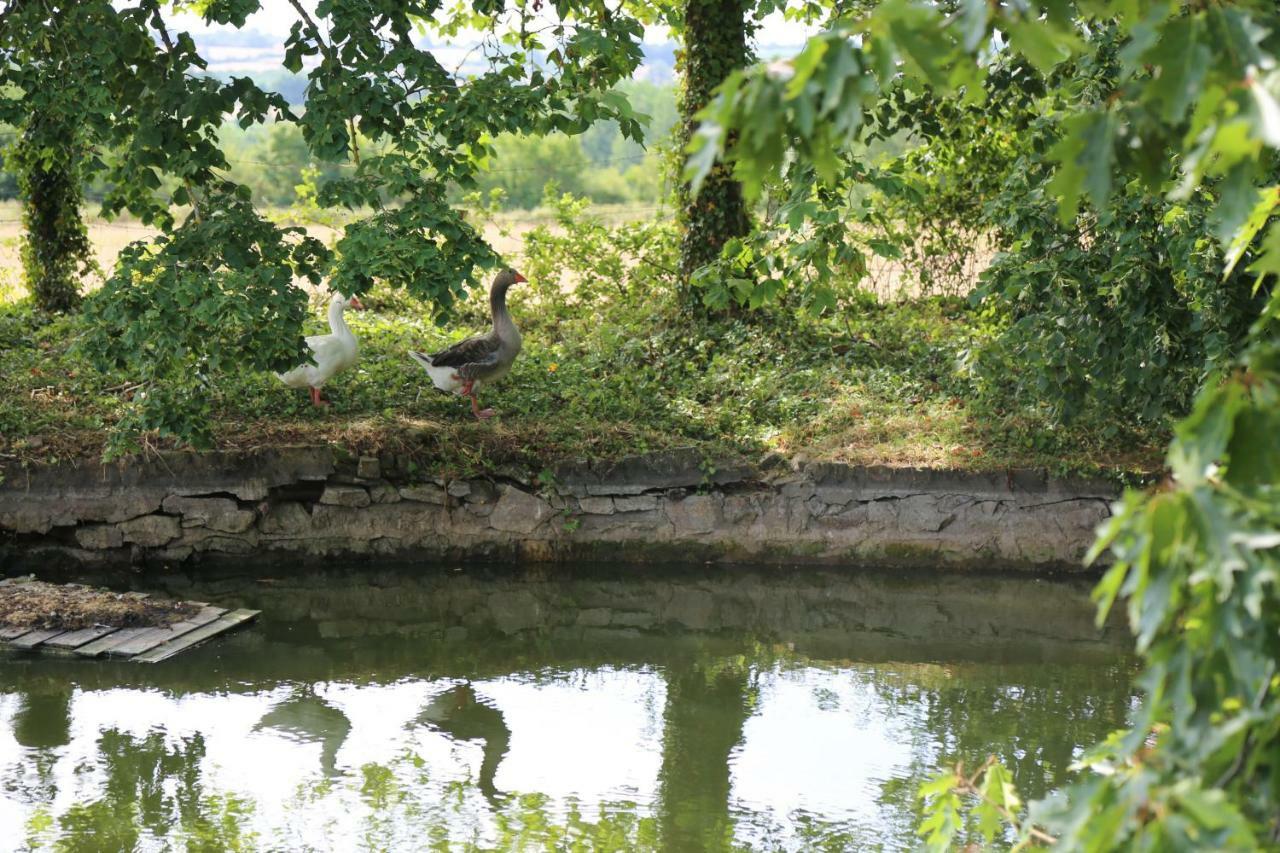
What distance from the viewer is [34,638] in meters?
7.20

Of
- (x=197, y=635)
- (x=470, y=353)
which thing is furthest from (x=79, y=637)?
(x=470, y=353)

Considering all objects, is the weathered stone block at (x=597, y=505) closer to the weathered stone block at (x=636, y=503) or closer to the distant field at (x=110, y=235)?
the weathered stone block at (x=636, y=503)

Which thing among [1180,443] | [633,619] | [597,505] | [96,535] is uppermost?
[597,505]

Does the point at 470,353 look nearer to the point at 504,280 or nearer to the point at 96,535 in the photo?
the point at 504,280

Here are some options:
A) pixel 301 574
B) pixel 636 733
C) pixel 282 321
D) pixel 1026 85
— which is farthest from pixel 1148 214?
pixel 301 574

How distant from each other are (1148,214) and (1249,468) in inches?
255

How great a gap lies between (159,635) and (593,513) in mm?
2945

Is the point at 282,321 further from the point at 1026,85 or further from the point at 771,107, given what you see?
the point at 771,107

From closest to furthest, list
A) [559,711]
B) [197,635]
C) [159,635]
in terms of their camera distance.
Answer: [559,711] → [159,635] → [197,635]

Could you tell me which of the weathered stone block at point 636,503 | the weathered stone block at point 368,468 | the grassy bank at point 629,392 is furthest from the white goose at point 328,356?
the weathered stone block at point 636,503

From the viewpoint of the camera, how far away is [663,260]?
12594mm

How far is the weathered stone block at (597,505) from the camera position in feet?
29.8

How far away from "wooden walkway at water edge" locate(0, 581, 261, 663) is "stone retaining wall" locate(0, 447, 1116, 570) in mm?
1462

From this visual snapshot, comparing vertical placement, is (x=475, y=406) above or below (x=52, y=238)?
below
